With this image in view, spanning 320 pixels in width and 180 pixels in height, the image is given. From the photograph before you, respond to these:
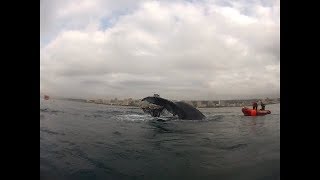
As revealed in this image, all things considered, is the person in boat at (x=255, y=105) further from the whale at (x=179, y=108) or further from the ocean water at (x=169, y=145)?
the whale at (x=179, y=108)

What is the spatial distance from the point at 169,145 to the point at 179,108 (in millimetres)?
358

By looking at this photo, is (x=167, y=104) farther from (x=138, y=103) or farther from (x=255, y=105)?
(x=255, y=105)

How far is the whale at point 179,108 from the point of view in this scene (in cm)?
302

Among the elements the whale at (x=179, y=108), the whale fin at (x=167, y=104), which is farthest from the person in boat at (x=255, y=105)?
the whale fin at (x=167, y=104)

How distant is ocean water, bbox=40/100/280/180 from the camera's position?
117 inches

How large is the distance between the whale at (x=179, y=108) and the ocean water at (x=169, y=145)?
6 cm

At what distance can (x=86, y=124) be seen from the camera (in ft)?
10.4

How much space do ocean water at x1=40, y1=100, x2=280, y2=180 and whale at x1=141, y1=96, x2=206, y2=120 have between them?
6 cm
